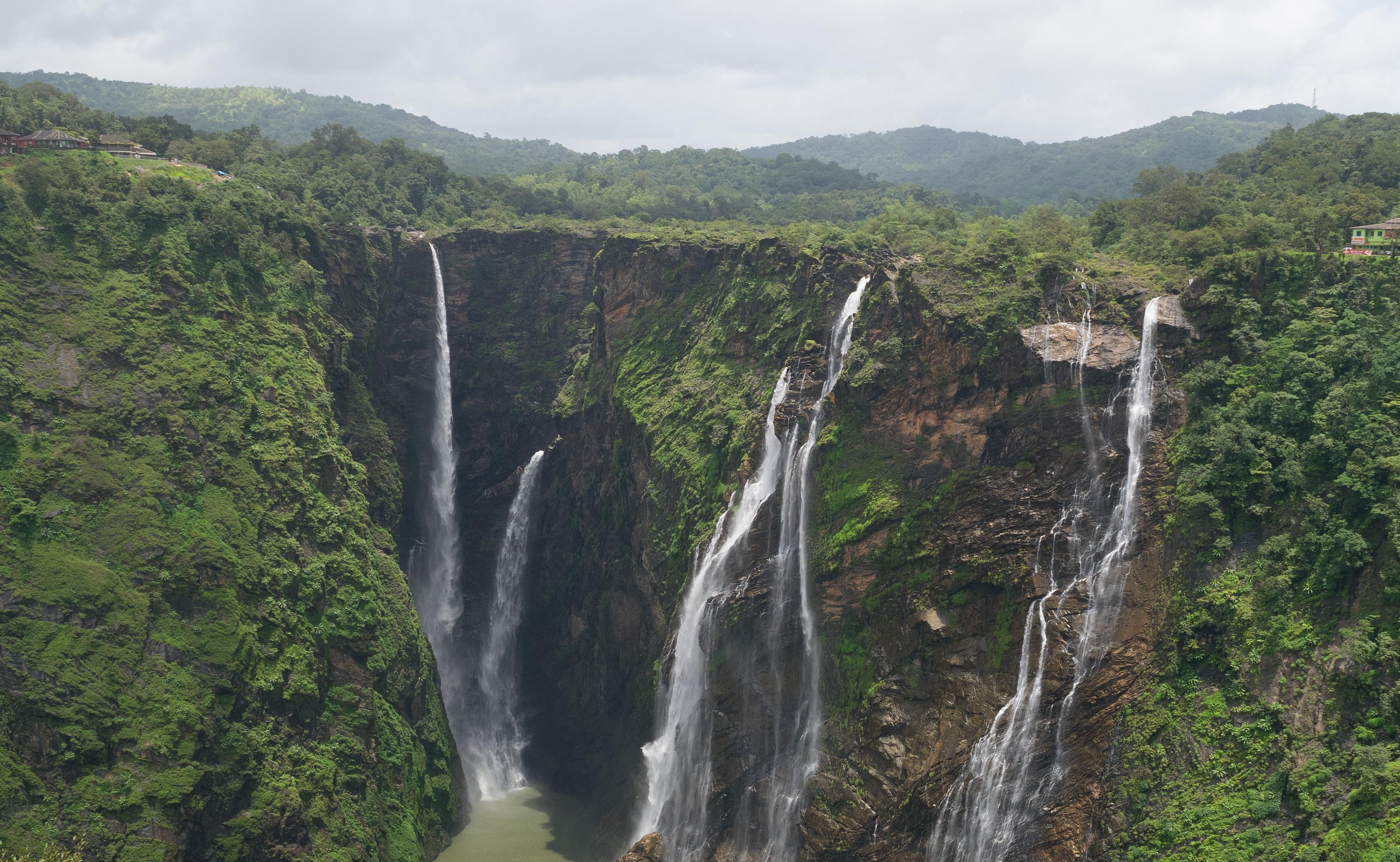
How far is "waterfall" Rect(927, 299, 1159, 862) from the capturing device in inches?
1094

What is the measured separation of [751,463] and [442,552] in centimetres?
2353

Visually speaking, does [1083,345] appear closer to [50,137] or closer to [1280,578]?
[1280,578]

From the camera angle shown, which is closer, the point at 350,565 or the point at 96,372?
the point at 96,372

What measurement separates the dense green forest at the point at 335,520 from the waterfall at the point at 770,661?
3.83 metres

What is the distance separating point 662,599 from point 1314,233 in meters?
25.3

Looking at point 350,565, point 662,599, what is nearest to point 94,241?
point 350,565

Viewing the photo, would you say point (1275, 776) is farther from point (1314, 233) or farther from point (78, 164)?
point (78, 164)

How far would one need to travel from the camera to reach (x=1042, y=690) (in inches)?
1112

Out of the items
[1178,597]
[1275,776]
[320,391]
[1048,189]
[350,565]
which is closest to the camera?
[1275,776]

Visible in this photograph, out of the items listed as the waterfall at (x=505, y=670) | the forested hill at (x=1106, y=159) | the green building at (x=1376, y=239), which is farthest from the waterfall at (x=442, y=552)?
the forested hill at (x=1106, y=159)

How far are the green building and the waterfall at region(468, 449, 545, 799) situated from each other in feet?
121

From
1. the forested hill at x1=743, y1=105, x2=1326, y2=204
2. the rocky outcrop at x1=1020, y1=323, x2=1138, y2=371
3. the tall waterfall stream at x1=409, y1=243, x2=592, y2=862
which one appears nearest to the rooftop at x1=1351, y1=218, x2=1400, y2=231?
the rocky outcrop at x1=1020, y1=323, x2=1138, y2=371

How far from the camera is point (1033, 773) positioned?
2778 centimetres


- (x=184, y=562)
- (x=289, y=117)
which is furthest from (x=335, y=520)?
(x=289, y=117)
